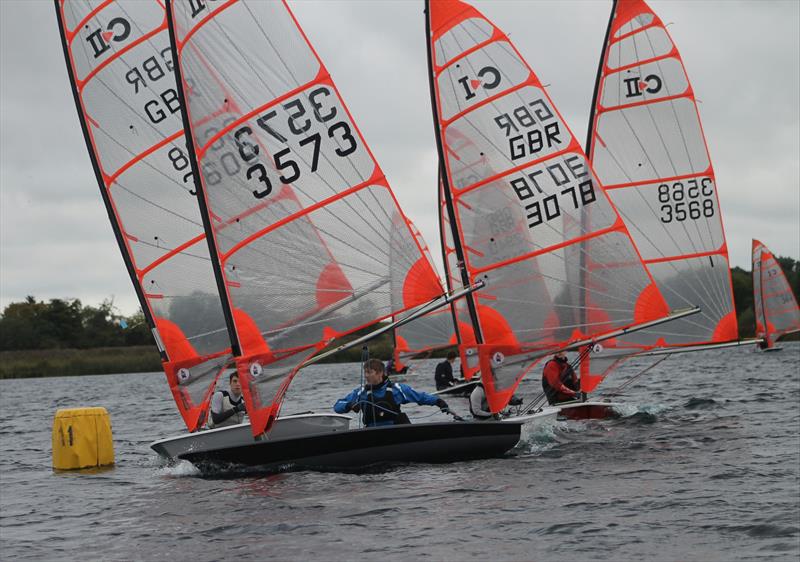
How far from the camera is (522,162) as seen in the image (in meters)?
14.6

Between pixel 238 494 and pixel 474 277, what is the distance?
519 cm

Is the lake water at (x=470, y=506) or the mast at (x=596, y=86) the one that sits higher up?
the mast at (x=596, y=86)

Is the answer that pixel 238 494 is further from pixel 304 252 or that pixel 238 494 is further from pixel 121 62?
pixel 121 62

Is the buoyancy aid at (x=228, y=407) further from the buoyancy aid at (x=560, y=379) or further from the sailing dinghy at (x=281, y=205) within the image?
the buoyancy aid at (x=560, y=379)

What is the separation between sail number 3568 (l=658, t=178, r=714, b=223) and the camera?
1775 centimetres

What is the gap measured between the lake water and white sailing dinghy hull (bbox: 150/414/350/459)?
0.30m

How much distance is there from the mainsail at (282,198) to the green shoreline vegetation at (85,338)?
36.2 meters

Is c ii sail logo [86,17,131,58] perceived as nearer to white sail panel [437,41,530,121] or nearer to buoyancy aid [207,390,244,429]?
white sail panel [437,41,530,121]

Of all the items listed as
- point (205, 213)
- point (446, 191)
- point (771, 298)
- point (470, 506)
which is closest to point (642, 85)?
point (446, 191)

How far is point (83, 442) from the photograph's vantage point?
45.0 ft

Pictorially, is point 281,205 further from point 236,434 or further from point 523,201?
point 523,201

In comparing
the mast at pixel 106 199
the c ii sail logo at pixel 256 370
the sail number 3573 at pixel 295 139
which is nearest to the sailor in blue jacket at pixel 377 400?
the c ii sail logo at pixel 256 370

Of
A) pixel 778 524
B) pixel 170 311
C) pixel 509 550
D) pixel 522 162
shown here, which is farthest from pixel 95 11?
pixel 778 524

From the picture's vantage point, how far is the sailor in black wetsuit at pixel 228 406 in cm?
1280
